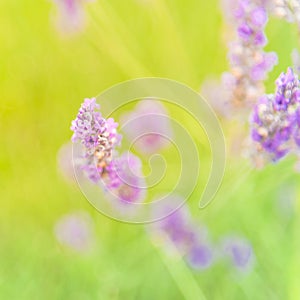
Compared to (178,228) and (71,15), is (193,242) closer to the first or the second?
(178,228)

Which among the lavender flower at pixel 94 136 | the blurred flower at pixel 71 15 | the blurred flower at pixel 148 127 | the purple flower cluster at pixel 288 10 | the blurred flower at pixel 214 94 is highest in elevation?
the blurred flower at pixel 71 15

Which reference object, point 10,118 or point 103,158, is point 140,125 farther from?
point 10,118

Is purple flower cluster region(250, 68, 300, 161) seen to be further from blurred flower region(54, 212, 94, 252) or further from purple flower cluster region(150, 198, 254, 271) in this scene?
blurred flower region(54, 212, 94, 252)

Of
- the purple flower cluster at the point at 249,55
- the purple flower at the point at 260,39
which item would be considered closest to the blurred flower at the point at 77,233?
the purple flower cluster at the point at 249,55

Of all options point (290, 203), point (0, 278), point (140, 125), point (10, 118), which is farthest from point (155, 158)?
point (10, 118)

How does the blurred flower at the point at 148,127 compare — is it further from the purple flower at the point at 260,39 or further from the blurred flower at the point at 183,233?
the purple flower at the point at 260,39

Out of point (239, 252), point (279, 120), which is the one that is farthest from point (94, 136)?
point (239, 252)
